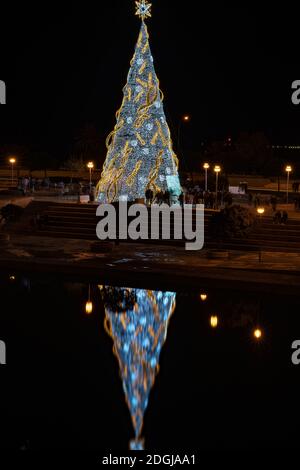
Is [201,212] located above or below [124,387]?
above

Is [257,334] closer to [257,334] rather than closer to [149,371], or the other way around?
[257,334]

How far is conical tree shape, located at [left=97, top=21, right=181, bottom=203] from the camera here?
97.2ft

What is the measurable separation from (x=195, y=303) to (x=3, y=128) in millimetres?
56557

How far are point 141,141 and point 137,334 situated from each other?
14884 mm

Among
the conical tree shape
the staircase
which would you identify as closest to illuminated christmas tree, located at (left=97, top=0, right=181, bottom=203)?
the conical tree shape

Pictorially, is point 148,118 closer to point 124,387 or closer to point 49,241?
point 49,241

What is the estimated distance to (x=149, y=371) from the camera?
13.3 meters

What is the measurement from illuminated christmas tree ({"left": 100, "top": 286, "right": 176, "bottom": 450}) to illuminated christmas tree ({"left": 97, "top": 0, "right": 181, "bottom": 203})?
32.3ft

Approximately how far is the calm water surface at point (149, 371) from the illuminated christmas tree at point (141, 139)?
10.5 metres

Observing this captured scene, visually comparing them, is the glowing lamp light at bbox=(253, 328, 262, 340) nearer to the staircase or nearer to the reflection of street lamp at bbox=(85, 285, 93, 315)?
the reflection of street lamp at bbox=(85, 285, 93, 315)

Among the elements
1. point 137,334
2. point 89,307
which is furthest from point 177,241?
point 137,334

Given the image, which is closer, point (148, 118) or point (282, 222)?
point (282, 222)
